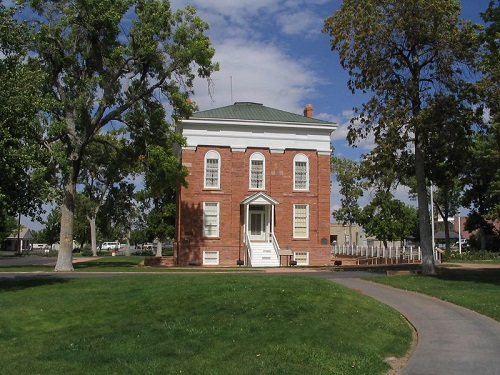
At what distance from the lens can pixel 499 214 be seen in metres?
41.1

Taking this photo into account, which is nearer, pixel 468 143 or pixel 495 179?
pixel 468 143

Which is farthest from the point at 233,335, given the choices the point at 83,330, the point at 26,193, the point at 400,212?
the point at 400,212

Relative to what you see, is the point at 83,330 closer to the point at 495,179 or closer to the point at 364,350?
the point at 364,350

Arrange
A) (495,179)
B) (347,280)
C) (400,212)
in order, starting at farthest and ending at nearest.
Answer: (400,212), (495,179), (347,280)

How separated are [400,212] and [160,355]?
41.4 m

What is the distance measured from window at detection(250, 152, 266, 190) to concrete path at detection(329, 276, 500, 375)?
65.4 feet

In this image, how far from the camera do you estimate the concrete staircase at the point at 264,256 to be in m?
32.6

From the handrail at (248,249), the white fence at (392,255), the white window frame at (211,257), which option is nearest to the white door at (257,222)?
the handrail at (248,249)

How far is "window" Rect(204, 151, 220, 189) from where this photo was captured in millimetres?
34781

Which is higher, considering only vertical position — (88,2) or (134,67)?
(88,2)

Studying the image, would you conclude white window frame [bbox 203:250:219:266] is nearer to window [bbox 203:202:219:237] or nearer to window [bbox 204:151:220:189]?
window [bbox 203:202:219:237]

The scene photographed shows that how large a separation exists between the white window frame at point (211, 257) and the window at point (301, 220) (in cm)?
526

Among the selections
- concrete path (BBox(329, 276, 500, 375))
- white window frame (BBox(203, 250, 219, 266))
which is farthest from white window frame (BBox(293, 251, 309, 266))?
concrete path (BBox(329, 276, 500, 375))

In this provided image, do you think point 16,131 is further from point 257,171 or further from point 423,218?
point 257,171
